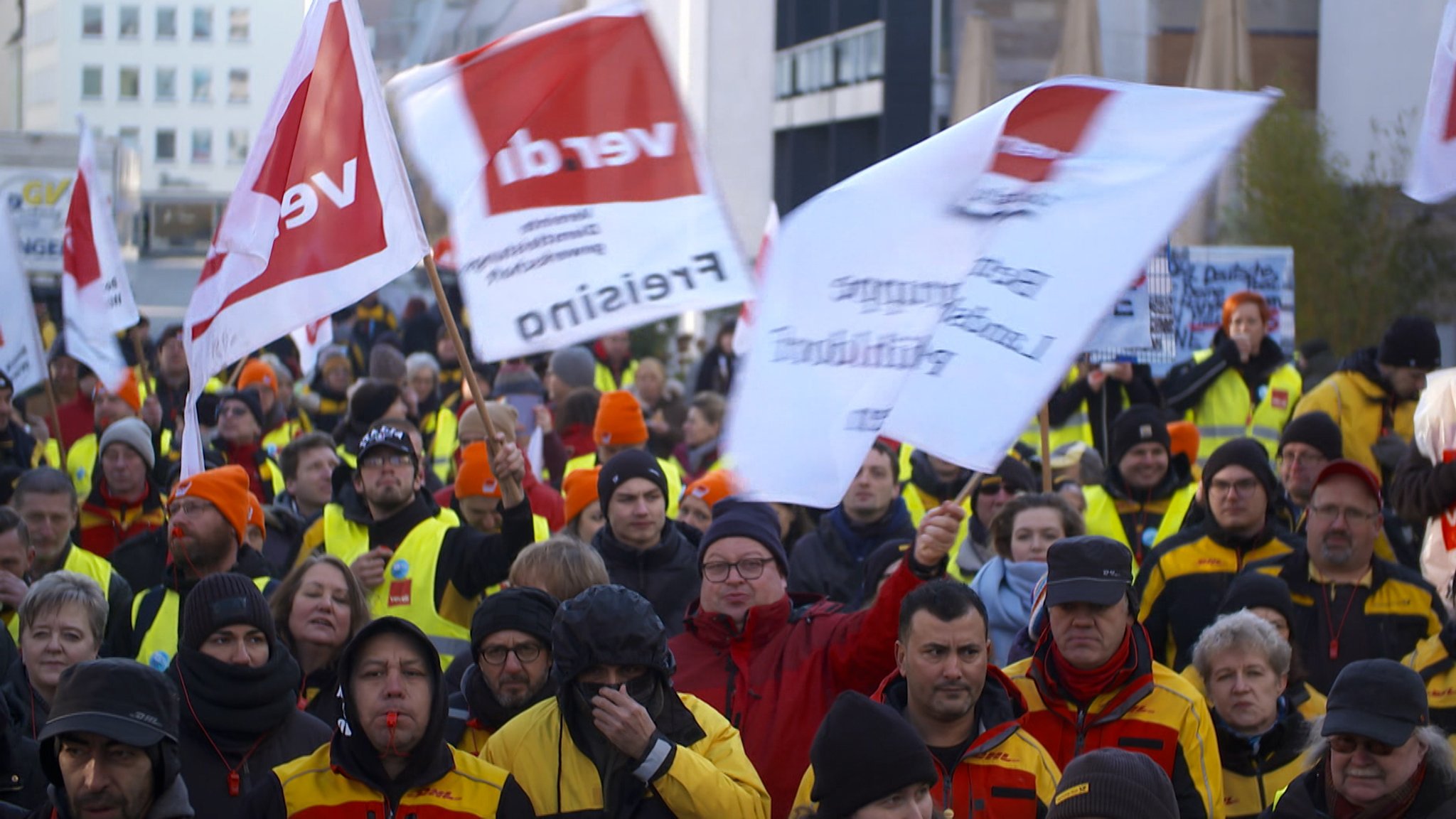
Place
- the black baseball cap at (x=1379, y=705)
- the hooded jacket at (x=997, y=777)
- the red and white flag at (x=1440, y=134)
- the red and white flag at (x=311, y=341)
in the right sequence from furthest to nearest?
the red and white flag at (x=311, y=341), the red and white flag at (x=1440, y=134), the hooded jacket at (x=997, y=777), the black baseball cap at (x=1379, y=705)

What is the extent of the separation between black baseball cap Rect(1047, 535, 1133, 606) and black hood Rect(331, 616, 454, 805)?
1.71 meters

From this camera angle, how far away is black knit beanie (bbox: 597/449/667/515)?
6996 mm

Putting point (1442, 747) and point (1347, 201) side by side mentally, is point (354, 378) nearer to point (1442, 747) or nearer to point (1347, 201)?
point (1442, 747)

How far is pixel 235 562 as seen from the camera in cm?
677

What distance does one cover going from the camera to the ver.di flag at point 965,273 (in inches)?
191

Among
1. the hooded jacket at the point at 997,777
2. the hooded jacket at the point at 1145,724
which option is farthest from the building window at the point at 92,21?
the hooded jacket at the point at 997,777

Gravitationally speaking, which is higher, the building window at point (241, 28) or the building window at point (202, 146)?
the building window at point (241, 28)

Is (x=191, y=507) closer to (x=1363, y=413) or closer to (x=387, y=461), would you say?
(x=387, y=461)

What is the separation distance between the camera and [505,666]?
540cm

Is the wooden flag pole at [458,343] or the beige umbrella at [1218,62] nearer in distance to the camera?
the wooden flag pole at [458,343]

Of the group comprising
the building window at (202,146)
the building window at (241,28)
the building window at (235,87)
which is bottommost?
the building window at (202,146)

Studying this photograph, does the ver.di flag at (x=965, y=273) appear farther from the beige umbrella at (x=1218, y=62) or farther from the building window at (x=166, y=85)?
the building window at (x=166, y=85)

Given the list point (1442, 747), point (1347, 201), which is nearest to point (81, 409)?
point (1442, 747)

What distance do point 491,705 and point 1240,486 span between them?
121 inches
